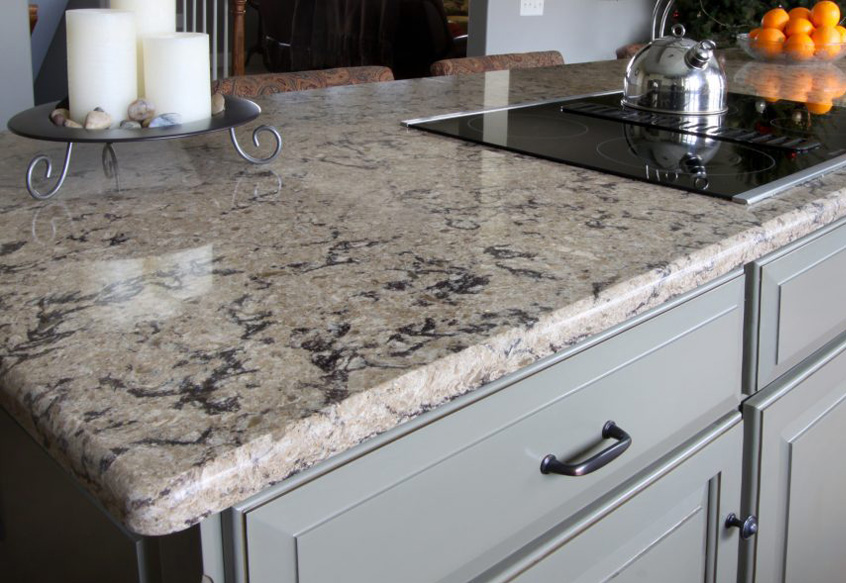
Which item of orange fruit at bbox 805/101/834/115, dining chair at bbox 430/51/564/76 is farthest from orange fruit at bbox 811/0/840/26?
dining chair at bbox 430/51/564/76

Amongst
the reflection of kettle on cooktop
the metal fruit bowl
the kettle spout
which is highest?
the metal fruit bowl

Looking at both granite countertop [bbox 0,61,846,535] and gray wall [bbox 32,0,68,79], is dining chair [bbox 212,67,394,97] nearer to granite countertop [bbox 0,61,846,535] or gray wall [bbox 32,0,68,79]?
granite countertop [bbox 0,61,846,535]

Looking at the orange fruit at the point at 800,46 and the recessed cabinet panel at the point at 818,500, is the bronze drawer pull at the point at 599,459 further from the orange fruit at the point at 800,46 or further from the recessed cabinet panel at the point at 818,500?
the orange fruit at the point at 800,46

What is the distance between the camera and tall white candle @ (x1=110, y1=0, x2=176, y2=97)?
1.05 meters

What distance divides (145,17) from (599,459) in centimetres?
71

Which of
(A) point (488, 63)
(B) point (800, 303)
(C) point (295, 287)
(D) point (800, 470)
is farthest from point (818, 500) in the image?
(A) point (488, 63)

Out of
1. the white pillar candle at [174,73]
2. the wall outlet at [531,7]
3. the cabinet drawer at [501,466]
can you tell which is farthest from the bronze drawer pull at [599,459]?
the wall outlet at [531,7]

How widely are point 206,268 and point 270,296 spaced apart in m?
0.09

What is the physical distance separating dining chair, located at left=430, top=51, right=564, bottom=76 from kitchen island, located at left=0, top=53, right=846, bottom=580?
117 centimetres

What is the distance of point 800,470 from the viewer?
3.77 ft

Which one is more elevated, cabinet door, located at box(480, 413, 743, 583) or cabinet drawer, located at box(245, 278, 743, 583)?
cabinet drawer, located at box(245, 278, 743, 583)

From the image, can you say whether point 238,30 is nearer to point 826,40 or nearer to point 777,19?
point 777,19

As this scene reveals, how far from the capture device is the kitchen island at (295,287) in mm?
553

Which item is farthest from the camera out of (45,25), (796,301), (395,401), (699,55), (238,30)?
(45,25)
